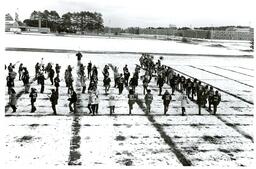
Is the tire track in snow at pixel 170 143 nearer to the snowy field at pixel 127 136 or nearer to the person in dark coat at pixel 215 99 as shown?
the snowy field at pixel 127 136

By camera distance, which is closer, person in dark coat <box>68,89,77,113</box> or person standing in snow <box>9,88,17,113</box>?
person standing in snow <box>9,88,17,113</box>

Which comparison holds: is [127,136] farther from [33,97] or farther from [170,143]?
[33,97]

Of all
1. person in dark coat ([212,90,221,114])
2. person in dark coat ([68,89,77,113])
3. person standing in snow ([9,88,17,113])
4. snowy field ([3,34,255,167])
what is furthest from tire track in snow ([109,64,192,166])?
person standing in snow ([9,88,17,113])

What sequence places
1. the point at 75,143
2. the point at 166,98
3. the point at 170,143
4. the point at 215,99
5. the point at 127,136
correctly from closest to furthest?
the point at 75,143 < the point at 170,143 < the point at 127,136 < the point at 166,98 < the point at 215,99

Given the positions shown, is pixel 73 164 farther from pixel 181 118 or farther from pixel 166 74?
pixel 166 74

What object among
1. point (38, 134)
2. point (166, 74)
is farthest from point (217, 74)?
point (38, 134)

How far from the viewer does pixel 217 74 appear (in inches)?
1240

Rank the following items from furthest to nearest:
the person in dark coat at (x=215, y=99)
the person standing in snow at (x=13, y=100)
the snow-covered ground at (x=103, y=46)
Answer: the snow-covered ground at (x=103, y=46) < the person in dark coat at (x=215, y=99) < the person standing in snow at (x=13, y=100)

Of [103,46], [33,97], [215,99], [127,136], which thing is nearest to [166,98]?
[215,99]

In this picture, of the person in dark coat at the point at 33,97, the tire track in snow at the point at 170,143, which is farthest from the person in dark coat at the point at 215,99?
the person in dark coat at the point at 33,97

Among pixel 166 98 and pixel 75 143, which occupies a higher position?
pixel 166 98

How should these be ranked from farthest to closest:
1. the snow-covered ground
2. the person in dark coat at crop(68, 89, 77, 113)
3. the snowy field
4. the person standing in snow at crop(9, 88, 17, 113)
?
the snow-covered ground
the person in dark coat at crop(68, 89, 77, 113)
the person standing in snow at crop(9, 88, 17, 113)
the snowy field

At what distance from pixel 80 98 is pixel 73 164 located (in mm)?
9175

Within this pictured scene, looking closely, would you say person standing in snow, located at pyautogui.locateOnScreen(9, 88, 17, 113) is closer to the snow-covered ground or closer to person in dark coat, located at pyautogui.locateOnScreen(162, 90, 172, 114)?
person in dark coat, located at pyautogui.locateOnScreen(162, 90, 172, 114)
